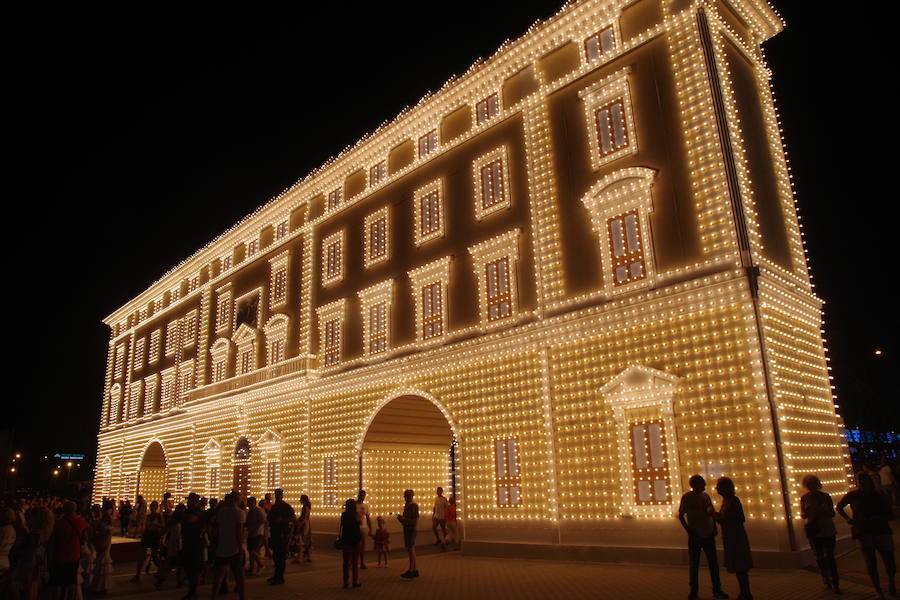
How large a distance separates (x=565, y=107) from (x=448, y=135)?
200 inches

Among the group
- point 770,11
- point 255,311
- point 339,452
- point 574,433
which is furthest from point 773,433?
point 255,311

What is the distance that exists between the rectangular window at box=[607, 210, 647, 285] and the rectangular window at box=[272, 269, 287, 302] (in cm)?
1674

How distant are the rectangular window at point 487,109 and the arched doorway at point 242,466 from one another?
57.3 feet

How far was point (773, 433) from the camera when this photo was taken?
41.3 ft

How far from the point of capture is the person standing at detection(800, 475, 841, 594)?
9.52 meters

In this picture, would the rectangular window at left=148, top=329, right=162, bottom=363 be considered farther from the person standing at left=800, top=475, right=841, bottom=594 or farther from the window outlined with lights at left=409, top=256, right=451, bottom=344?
the person standing at left=800, top=475, right=841, bottom=594

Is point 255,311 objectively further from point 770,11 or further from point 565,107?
point 770,11

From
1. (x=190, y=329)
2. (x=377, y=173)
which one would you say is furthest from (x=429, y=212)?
(x=190, y=329)

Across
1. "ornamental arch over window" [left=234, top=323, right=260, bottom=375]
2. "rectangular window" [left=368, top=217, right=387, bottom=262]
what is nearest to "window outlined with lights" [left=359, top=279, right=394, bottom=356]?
"rectangular window" [left=368, top=217, right=387, bottom=262]

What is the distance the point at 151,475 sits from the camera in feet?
128

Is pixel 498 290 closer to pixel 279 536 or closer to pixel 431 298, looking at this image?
pixel 431 298

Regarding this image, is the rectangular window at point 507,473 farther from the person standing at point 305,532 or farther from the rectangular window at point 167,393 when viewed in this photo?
the rectangular window at point 167,393

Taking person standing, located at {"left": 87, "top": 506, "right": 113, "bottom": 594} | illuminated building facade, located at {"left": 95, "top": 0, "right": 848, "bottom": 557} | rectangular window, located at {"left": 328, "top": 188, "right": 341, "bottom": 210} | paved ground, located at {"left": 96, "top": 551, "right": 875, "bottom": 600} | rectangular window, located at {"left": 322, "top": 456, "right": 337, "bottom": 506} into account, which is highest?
rectangular window, located at {"left": 328, "top": 188, "right": 341, "bottom": 210}

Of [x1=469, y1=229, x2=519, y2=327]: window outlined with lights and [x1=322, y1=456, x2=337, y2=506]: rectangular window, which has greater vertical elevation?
[x1=469, y1=229, x2=519, y2=327]: window outlined with lights
